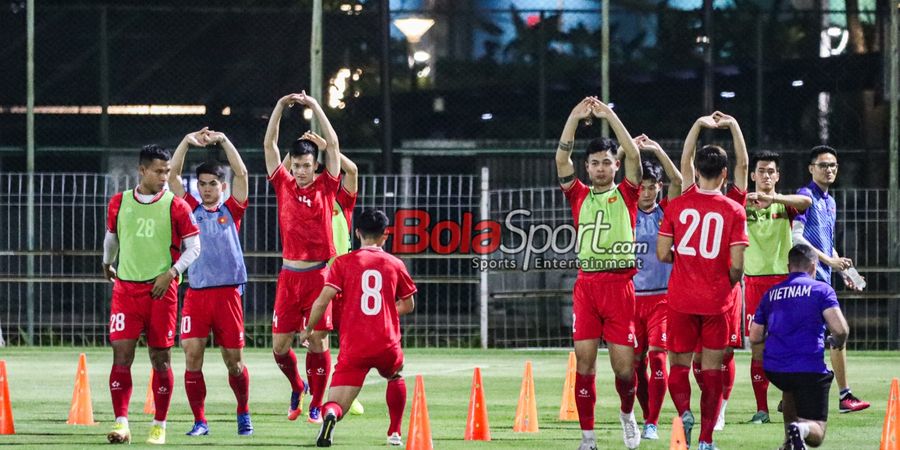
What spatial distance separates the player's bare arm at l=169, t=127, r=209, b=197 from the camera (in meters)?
11.5

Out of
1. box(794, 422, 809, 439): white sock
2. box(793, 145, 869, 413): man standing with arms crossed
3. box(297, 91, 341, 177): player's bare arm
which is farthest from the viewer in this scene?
box(793, 145, 869, 413): man standing with arms crossed

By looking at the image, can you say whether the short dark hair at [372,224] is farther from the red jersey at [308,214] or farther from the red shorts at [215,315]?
the red jersey at [308,214]

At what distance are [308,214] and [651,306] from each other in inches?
118

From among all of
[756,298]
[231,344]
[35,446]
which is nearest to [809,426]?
[756,298]

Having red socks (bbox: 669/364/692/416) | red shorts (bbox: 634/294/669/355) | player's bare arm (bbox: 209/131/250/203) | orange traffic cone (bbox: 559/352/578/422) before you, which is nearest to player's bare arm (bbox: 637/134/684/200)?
red shorts (bbox: 634/294/669/355)

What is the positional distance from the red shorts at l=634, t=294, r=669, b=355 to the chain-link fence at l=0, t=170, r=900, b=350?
882cm

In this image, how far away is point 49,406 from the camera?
1380 centimetres

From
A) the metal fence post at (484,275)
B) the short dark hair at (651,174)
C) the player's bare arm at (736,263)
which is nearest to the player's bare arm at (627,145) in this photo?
the player's bare arm at (736,263)

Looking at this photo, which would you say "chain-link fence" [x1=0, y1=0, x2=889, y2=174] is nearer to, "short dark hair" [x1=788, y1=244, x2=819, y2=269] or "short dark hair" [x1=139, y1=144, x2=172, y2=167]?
"short dark hair" [x1=139, y1=144, x2=172, y2=167]

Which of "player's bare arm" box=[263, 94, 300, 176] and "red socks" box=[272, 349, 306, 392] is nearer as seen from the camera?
"player's bare arm" box=[263, 94, 300, 176]

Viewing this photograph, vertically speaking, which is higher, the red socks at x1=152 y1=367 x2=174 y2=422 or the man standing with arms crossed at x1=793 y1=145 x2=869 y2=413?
the man standing with arms crossed at x1=793 y1=145 x2=869 y2=413

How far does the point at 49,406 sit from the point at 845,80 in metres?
14.5

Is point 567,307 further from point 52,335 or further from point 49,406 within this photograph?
point 49,406

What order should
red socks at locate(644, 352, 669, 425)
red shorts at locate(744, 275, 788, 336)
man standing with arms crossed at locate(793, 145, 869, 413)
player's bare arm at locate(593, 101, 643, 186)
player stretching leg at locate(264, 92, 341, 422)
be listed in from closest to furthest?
player's bare arm at locate(593, 101, 643, 186) → red socks at locate(644, 352, 669, 425) → player stretching leg at locate(264, 92, 341, 422) → red shorts at locate(744, 275, 788, 336) → man standing with arms crossed at locate(793, 145, 869, 413)
